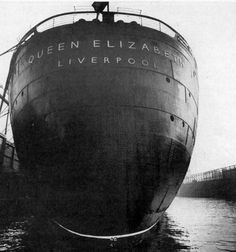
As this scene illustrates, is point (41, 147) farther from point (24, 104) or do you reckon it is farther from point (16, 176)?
A: point (16, 176)

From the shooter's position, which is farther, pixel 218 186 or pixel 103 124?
pixel 218 186

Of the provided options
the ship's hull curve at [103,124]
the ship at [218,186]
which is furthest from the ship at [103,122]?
the ship at [218,186]

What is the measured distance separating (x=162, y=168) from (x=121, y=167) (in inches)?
47.3

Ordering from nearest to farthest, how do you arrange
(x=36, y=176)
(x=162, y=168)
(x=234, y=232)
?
(x=162, y=168), (x=36, y=176), (x=234, y=232)

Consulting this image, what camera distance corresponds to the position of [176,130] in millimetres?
7027

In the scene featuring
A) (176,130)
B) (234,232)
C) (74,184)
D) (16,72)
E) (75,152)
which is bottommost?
(234,232)

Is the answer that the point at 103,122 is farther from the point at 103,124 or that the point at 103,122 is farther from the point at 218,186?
the point at 218,186

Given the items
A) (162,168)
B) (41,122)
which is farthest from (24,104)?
(162,168)

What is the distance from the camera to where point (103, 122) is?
613 centimetres

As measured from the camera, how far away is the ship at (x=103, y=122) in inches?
236

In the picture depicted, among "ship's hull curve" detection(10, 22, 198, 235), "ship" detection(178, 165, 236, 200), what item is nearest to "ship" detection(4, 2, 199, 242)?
"ship's hull curve" detection(10, 22, 198, 235)

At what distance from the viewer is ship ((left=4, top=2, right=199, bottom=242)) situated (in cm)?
599

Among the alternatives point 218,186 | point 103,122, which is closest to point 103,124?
point 103,122

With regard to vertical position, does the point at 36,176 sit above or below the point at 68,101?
below
